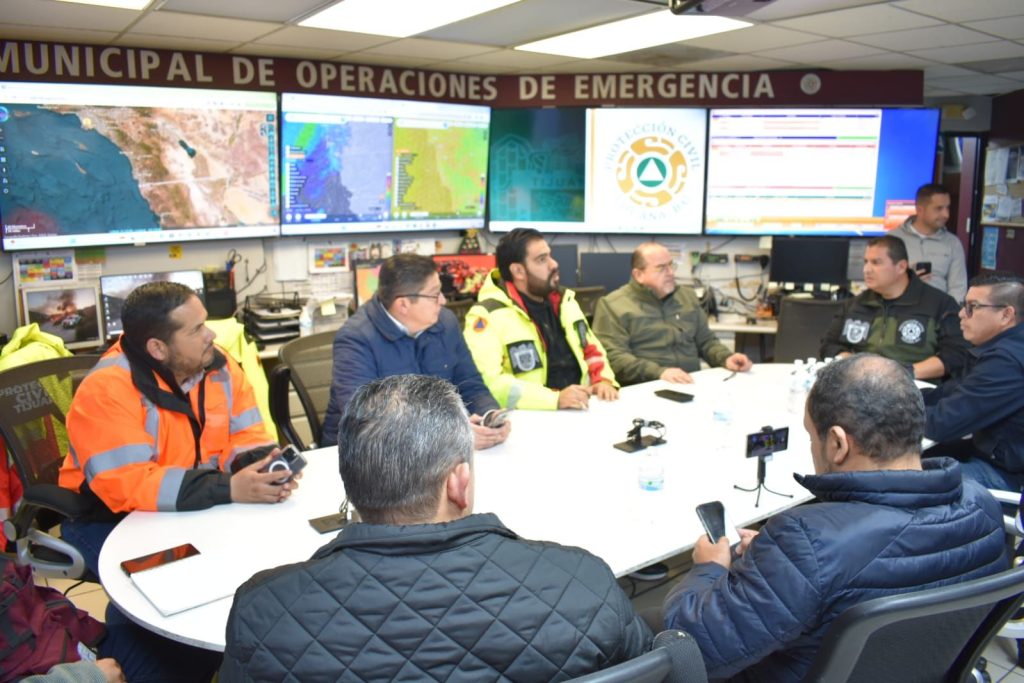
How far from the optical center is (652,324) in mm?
4160

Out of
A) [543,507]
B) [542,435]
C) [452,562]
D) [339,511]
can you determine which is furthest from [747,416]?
[452,562]

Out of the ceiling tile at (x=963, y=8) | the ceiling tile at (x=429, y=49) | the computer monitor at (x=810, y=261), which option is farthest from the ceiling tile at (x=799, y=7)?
the computer monitor at (x=810, y=261)

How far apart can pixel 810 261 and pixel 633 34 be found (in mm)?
2374

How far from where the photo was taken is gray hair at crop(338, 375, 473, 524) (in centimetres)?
131

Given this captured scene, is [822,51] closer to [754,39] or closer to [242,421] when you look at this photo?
[754,39]

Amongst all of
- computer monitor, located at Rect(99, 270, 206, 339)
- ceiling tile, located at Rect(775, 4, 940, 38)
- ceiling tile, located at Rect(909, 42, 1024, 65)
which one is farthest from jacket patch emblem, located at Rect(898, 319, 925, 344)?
computer monitor, located at Rect(99, 270, 206, 339)

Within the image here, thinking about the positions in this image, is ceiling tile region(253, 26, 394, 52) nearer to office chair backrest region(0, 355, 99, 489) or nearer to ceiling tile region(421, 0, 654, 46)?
ceiling tile region(421, 0, 654, 46)

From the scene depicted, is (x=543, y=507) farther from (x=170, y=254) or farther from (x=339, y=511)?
(x=170, y=254)

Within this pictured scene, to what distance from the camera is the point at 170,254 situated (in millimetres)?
4934

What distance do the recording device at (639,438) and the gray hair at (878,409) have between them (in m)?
1.08

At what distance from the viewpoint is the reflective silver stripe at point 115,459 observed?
7.41 ft

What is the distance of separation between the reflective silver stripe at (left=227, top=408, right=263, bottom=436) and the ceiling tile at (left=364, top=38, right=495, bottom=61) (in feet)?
8.77

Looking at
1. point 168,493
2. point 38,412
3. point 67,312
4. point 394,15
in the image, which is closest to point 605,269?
point 394,15

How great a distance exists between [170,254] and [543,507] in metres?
3.62
